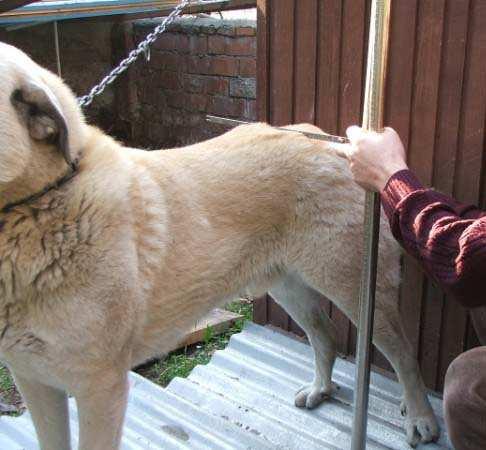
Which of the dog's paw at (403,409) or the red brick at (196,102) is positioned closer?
the dog's paw at (403,409)

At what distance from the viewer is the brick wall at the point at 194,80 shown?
5.98 meters

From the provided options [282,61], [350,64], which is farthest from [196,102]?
[350,64]

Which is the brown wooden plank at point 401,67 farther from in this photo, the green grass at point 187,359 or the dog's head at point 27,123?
the green grass at point 187,359

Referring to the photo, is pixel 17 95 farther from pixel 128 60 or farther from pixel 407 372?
pixel 407 372

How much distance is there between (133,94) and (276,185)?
5283 mm

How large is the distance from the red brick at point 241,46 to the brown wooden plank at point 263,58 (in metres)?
2.40

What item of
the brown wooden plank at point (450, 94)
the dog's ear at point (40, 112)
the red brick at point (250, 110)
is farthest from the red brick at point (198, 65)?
the dog's ear at point (40, 112)

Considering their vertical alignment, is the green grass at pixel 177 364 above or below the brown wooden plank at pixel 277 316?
below

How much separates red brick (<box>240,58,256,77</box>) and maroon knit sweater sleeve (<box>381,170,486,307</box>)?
4.15m

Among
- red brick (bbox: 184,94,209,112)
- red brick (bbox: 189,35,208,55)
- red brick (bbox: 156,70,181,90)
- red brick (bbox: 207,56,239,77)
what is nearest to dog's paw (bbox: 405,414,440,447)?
red brick (bbox: 207,56,239,77)

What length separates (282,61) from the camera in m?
3.34

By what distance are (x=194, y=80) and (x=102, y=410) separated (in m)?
4.85

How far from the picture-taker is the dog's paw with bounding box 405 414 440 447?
2801 millimetres

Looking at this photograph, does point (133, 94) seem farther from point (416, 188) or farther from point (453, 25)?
point (416, 188)
